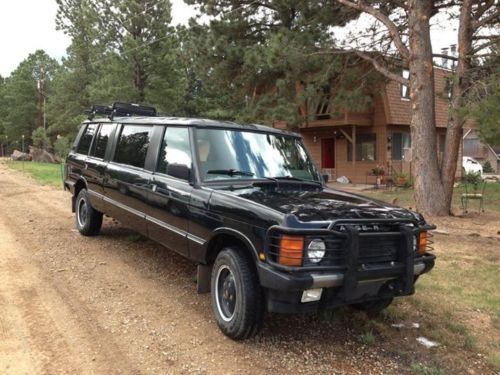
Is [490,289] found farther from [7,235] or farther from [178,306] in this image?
[7,235]

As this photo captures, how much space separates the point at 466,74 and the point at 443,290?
726cm

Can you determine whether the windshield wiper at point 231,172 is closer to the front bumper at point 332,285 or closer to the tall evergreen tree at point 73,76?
the front bumper at point 332,285

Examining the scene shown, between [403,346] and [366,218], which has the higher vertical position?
[366,218]

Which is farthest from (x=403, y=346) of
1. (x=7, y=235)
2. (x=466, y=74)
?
(x=466, y=74)

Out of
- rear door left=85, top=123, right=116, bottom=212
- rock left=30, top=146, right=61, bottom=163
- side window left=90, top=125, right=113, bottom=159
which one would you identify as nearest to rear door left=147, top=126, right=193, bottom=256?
rear door left=85, top=123, right=116, bottom=212

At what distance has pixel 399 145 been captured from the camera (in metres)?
23.8

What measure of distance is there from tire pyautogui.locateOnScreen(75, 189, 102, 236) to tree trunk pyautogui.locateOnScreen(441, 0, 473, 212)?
24.8 ft

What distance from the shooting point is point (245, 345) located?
3.90 meters

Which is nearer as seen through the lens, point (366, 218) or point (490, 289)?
point (366, 218)

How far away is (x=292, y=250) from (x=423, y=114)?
9150 millimetres

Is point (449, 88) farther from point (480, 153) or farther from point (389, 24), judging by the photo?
point (480, 153)

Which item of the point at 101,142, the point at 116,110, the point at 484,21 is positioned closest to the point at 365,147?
the point at 484,21

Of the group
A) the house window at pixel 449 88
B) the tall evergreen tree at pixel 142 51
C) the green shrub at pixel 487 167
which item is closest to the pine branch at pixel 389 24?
the house window at pixel 449 88

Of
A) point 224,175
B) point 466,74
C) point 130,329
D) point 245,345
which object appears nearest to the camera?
point 245,345
